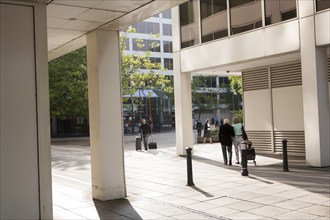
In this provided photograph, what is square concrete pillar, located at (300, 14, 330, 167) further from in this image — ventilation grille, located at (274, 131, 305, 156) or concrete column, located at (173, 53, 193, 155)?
concrete column, located at (173, 53, 193, 155)

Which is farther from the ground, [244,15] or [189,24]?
[189,24]

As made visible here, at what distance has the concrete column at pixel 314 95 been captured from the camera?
13336 mm

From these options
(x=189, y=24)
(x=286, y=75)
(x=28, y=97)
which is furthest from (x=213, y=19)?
(x=28, y=97)

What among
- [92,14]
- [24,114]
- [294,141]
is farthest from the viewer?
[294,141]

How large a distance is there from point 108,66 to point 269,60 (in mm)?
9179

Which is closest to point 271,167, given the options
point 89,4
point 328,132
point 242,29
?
point 328,132

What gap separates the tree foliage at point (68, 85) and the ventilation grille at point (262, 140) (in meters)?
18.5

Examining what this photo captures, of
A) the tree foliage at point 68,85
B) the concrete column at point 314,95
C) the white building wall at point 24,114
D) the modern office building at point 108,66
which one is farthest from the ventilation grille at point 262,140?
the tree foliage at point 68,85

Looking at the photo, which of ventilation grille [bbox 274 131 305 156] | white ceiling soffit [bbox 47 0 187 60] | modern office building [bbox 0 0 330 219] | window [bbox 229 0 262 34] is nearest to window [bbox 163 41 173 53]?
modern office building [bbox 0 0 330 219]

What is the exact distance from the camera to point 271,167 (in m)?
13.9

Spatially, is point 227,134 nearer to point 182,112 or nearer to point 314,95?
point 314,95

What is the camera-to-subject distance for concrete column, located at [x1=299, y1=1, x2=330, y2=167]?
1334 cm

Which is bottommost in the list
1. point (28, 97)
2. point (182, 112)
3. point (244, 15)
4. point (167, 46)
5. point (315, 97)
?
point (182, 112)

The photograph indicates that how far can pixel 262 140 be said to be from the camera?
1906 cm
